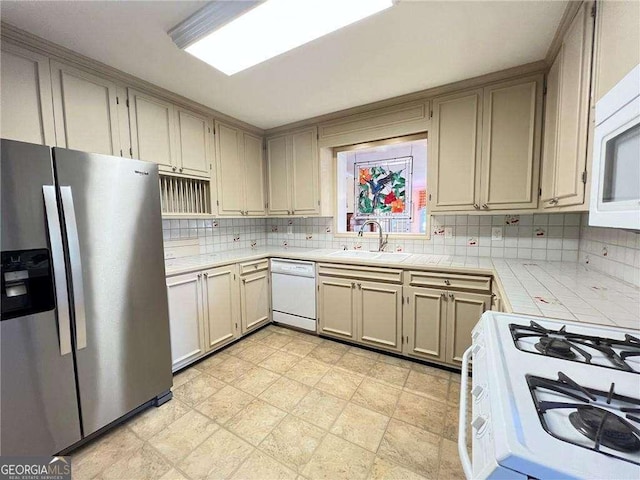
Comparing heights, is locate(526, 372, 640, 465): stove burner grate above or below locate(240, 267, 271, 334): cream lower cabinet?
above

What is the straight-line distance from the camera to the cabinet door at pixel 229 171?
2773 mm

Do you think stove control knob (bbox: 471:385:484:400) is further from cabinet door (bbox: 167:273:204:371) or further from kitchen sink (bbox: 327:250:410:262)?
cabinet door (bbox: 167:273:204:371)

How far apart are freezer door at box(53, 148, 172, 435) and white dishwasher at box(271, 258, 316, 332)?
1.30 metres

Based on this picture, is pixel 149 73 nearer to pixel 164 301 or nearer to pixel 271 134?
pixel 271 134

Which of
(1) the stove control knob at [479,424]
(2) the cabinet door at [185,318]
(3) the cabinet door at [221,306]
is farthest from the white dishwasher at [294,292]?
(1) the stove control knob at [479,424]

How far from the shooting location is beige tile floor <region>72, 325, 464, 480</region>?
1362mm

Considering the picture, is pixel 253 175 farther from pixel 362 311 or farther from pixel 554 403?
pixel 554 403

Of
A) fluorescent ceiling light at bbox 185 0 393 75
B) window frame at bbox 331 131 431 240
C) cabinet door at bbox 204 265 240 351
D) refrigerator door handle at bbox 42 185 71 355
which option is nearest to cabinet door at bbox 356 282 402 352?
window frame at bbox 331 131 431 240

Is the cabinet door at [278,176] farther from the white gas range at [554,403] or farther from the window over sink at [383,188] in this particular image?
the white gas range at [554,403]

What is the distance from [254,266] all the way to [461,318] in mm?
1998

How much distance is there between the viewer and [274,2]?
1268mm

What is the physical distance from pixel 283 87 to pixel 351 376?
8.03ft

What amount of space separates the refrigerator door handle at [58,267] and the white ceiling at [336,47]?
98cm

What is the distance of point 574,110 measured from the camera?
1349 mm
